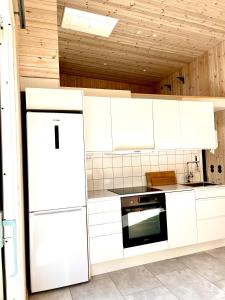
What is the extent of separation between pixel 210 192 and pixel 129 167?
117cm

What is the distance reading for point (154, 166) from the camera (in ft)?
11.4

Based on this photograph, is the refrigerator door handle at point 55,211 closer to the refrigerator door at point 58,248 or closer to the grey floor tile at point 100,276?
the refrigerator door at point 58,248

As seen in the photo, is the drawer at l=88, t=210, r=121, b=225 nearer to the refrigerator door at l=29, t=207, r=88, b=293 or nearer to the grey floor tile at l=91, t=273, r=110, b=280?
the refrigerator door at l=29, t=207, r=88, b=293

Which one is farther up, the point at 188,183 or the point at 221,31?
the point at 221,31

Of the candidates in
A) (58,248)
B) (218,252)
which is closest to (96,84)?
(58,248)

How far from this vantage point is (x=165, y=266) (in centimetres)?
268

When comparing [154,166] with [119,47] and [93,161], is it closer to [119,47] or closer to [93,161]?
[93,161]

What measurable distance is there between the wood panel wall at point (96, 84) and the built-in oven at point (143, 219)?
3.41m

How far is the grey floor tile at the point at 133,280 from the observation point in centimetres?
224

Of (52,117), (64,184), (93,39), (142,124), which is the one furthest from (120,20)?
(64,184)

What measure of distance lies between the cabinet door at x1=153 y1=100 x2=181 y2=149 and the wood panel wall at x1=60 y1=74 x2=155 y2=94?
103 inches

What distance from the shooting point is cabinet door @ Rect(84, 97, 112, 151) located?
2756 millimetres

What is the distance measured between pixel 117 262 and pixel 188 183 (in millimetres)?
1656

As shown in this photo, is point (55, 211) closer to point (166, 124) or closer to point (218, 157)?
point (166, 124)
